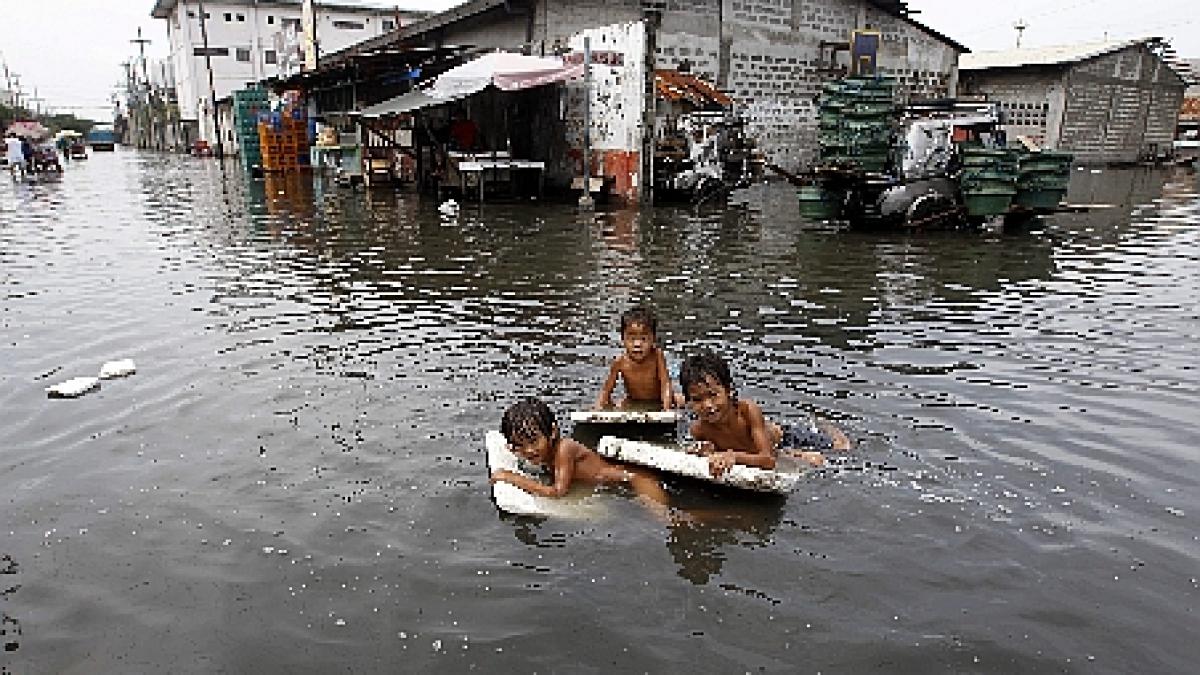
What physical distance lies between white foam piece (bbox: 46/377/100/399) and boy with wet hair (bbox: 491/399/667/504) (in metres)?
3.48

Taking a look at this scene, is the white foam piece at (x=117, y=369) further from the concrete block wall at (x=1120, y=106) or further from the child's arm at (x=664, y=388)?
the concrete block wall at (x=1120, y=106)

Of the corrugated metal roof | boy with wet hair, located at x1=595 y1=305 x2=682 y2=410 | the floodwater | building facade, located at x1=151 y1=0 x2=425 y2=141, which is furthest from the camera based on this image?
building facade, located at x1=151 y1=0 x2=425 y2=141

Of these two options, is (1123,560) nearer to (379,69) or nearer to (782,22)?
(782,22)

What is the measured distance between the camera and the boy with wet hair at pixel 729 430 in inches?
165

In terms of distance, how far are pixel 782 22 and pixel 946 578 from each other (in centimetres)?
2236

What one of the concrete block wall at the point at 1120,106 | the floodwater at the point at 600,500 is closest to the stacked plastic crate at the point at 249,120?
the floodwater at the point at 600,500

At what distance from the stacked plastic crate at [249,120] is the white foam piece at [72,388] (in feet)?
91.6

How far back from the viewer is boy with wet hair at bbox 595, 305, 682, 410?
5.19 metres

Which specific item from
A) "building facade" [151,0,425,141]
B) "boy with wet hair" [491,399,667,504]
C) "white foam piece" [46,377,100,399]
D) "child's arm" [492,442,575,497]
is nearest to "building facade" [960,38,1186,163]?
"boy with wet hair" [491,399,667,504]

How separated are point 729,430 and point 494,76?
45.3 feet

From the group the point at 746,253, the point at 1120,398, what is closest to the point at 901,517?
the point at 1120,398

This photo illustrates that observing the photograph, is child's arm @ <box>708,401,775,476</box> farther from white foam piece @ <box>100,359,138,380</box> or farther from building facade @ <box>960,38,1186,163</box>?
building facade @ <box>960,38,1186,163</box>

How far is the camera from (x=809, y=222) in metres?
15.0

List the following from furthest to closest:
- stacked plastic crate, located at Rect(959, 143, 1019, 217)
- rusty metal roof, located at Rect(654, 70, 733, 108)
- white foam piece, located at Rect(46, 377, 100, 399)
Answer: rusty metal roof, located at Rect(654, 70, 733, 108) → stacked plastic crate, located at Rect(959, 143, 1019, 217) → white foam piece, located at Rect(46, 377, 100, 399)
